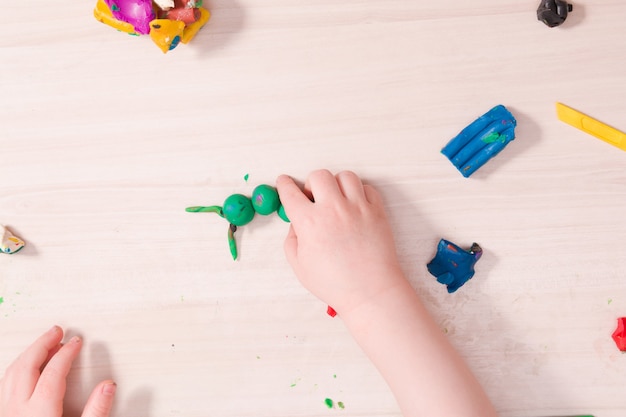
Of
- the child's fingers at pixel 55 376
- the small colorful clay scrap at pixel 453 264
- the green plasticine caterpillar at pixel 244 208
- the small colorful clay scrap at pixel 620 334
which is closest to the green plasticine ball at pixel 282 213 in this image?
the green plasticine caterpillar at pixel 244 208

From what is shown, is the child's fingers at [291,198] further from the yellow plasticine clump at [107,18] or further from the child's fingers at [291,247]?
the yellow plasticine clump at [107,18]

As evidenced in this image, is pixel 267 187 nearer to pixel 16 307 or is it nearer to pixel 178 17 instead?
pixel 178 17

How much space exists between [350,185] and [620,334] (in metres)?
0.34

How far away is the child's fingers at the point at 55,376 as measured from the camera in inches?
24.8

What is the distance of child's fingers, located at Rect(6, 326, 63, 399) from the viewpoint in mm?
631

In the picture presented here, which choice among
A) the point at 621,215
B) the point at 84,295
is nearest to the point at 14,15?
the point at 84,295

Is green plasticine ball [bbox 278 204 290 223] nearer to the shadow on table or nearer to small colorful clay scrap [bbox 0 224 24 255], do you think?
the shadow on table

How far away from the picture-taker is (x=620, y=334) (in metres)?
0.62

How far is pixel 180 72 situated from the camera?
647 mm

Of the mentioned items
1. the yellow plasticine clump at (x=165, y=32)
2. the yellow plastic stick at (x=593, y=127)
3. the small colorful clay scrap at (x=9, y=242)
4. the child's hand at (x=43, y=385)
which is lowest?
the child's hand at (x=43, y=385)

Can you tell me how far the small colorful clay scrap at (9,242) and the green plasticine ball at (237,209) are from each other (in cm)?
24

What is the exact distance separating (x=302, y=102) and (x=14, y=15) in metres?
0.35

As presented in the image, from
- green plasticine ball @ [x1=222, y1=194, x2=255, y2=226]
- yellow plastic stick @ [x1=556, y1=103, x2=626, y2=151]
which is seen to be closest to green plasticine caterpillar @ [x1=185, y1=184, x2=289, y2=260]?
green plasticine ball @ [x1=222, y1=194, x2=255, y2=226]

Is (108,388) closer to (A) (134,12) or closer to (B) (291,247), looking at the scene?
(B) (291,247)
